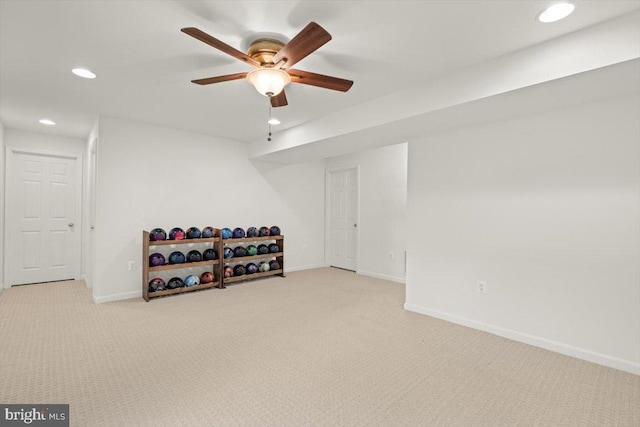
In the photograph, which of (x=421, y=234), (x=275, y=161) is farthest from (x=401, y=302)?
(x=275, y=161)

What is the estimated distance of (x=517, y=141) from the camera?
9.74 ft

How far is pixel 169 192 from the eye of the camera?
4.60 metres

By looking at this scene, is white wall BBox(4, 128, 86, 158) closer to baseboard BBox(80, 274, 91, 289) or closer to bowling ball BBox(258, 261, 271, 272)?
baseboard BBox(80, 274, 91, 289)

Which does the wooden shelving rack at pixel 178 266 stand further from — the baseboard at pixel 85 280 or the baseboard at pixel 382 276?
the baseboard at pixel 382 276

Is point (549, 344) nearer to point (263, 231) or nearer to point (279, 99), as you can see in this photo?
point (279, 99)

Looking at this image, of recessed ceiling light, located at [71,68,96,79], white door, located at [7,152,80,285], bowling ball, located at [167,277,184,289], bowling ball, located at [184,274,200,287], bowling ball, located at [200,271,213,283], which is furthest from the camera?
white door, located at [7,152,80,285]

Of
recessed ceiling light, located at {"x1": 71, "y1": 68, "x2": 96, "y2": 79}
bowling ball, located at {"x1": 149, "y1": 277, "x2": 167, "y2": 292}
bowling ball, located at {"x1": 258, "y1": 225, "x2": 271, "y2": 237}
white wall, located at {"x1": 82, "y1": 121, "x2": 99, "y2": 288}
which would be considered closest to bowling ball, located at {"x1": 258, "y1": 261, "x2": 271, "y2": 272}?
bowling ball, located at {"x1": 258, "y1": 225, "x2": 271, "y2": 237}

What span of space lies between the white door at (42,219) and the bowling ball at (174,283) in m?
2.28

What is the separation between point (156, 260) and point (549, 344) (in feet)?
15.0

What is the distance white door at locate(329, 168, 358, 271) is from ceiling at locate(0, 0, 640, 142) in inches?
116

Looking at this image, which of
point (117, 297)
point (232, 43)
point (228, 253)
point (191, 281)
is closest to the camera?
point (232, 43)

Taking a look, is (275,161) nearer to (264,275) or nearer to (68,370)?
(264,275)

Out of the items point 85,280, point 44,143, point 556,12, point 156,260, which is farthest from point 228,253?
point 556,12

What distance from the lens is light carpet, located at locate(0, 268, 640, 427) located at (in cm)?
186
